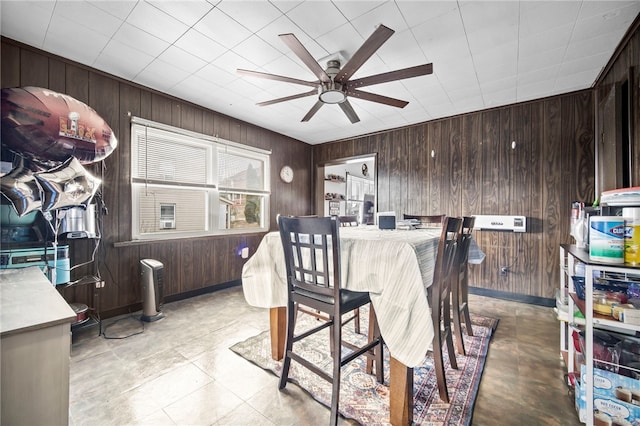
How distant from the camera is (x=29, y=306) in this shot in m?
0.96

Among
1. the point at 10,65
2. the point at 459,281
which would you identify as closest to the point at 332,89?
the point at 459,281

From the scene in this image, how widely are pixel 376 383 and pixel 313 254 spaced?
1043 millimetres

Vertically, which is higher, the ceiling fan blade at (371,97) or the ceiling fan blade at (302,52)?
the ceiling fan blade at (302,52)

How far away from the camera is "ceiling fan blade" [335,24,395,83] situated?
1.57 meters

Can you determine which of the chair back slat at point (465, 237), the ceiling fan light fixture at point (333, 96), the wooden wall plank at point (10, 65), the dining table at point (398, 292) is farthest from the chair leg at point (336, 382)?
the wooden wall plank at point (10, 65)

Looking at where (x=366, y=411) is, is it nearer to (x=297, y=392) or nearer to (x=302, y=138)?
(x=297, y=392)

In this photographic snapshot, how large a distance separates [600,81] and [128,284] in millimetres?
5663

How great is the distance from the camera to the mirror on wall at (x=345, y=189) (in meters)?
5.59

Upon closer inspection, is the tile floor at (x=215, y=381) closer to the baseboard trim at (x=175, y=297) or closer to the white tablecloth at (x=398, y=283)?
the baseboard trim at (x=175, y=297)

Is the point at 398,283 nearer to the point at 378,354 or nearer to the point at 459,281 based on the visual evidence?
the point at 378,354

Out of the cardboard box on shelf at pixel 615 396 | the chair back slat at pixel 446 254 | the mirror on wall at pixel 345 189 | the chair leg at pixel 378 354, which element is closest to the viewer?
the cardboard box on shelf at pixel 615 396

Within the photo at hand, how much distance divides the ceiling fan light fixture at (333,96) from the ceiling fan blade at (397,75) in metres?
0.10

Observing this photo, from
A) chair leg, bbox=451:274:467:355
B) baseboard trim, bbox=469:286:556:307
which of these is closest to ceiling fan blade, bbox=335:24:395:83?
chair leg, bbox=451:274:467:355

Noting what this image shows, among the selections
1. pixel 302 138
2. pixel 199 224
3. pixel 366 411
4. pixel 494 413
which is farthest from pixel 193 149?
pixel 494 413
